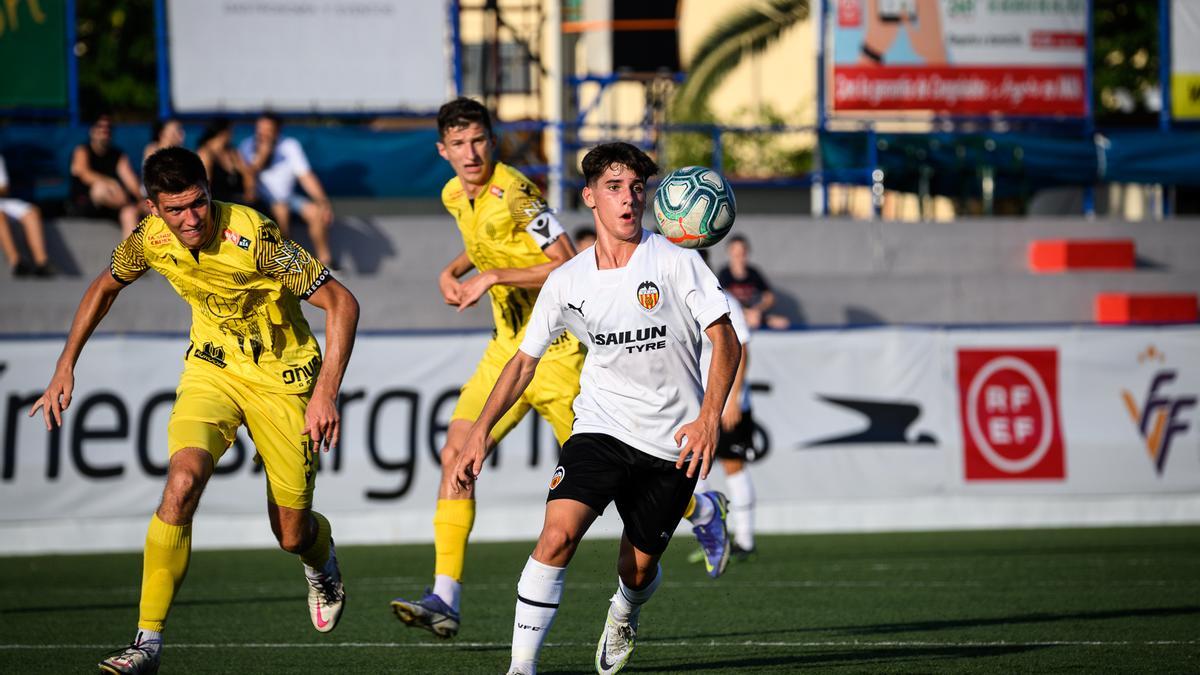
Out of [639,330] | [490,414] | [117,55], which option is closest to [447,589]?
[490,414]

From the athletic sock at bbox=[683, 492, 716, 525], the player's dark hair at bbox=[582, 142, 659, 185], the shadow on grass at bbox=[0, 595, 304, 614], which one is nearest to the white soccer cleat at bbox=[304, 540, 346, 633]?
the athletic sock at bbox=[683, 492, 716, 525]

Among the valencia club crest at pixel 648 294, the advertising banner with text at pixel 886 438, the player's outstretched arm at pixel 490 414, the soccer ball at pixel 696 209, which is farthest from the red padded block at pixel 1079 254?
the player's outstretched arm at pixel 490 414

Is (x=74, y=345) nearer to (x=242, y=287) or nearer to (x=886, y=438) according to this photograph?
(x=242, y=287)

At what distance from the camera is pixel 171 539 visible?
22.6ft

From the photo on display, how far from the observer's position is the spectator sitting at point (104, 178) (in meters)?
17.4

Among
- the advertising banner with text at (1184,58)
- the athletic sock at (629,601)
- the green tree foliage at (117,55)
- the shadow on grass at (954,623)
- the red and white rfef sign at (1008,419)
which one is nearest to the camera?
the athletic sock at (629,601)

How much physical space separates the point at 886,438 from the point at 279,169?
7651 millimetres

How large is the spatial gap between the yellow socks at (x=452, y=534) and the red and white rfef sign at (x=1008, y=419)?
808 centimetres

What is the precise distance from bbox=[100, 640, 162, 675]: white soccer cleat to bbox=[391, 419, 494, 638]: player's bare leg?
1121 mm

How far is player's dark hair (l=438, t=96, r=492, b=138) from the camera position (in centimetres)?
832

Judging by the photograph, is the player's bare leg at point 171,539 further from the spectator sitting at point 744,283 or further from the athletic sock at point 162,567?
the spectator sitting at point 744,283

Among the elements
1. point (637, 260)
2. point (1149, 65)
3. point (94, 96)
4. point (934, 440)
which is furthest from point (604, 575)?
point (94, 96)

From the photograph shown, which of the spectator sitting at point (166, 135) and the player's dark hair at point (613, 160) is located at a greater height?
the spectator sitting at point (166, 135)

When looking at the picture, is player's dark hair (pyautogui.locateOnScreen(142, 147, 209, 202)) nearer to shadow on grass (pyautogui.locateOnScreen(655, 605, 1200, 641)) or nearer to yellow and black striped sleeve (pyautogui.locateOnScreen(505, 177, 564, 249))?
yellow and black striped sleeve (pyautogui.locateOnScreen(505, 177, 564, 249))
